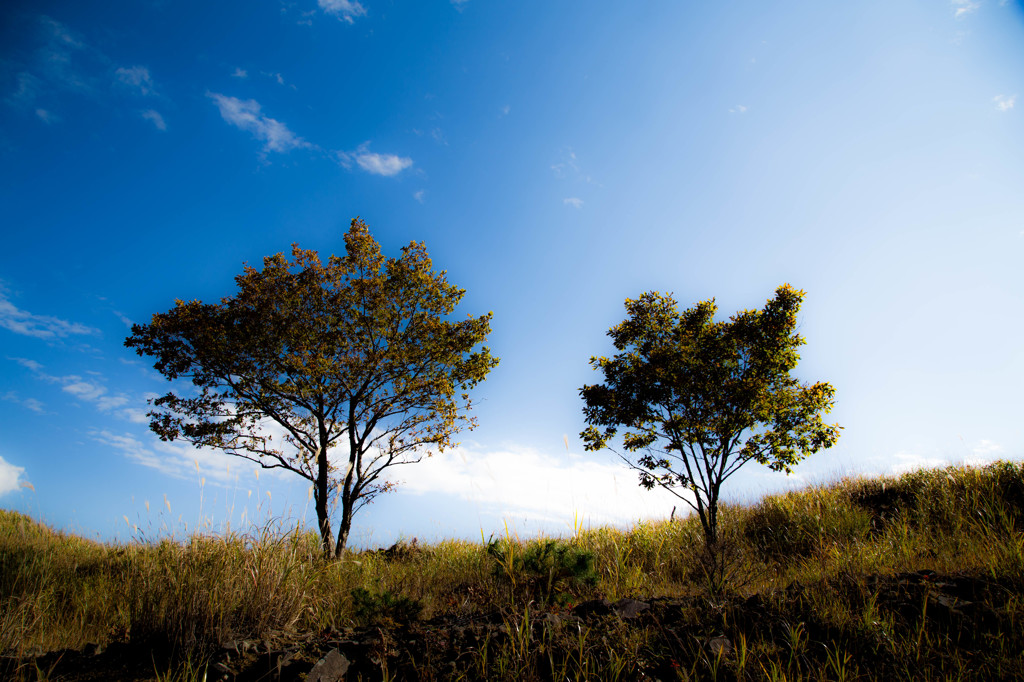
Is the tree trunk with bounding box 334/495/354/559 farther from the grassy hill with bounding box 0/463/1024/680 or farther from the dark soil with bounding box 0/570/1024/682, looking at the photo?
the dark soil with bounding box 0/570/1024/682

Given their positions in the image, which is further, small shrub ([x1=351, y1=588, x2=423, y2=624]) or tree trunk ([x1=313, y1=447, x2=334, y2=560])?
tree trunk ([x1=313, y1=447, x2=334, y2=560])

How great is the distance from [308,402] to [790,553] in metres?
12.7

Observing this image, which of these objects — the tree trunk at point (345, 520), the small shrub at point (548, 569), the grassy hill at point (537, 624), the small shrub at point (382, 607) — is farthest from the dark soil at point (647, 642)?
the tree trunk at point (345, 520)

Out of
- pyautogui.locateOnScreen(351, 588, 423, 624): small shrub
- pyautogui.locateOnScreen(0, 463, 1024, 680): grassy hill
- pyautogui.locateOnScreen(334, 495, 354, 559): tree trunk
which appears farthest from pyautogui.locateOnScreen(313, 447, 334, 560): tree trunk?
pyautogui.locateOnScreen(351, 588, 423, 624): small shrub

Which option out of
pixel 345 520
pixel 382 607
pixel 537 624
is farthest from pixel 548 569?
pixel 345 520

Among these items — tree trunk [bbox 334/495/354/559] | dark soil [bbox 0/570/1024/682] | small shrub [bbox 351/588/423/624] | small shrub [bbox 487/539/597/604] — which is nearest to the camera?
dark soil [bbox 0/570/1024/682]

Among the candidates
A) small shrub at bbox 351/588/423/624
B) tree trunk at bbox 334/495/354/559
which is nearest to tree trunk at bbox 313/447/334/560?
tree trunk at bbox 334/495/354/559

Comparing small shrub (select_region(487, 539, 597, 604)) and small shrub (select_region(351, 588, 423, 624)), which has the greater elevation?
small shrub (select_region(487, 539, 597, 604))

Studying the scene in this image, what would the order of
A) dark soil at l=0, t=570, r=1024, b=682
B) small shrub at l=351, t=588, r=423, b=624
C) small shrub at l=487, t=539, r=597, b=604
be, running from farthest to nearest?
small shrub at l=487, t=539, r=597, b=604 < small shrub at l=351, t=588, r=423, b=624 < dark soil at l=0, t=570, r=1024, b=682

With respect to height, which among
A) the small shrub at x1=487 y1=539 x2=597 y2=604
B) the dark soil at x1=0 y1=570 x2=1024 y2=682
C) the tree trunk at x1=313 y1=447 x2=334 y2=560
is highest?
the tree trunk at x1=313 y1=447 x2=334 y2=560

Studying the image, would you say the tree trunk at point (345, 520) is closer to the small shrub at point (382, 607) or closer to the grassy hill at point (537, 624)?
the grassy hill at point (537, 624)

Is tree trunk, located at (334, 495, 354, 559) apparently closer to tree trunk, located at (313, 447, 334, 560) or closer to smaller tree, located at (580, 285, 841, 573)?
tree trunk, located at (313, 447, 334, 560)

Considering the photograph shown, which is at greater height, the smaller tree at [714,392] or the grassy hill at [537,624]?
the smaller tree at [714,392]

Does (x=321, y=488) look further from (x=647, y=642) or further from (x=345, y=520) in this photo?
(x=647, y=642)
